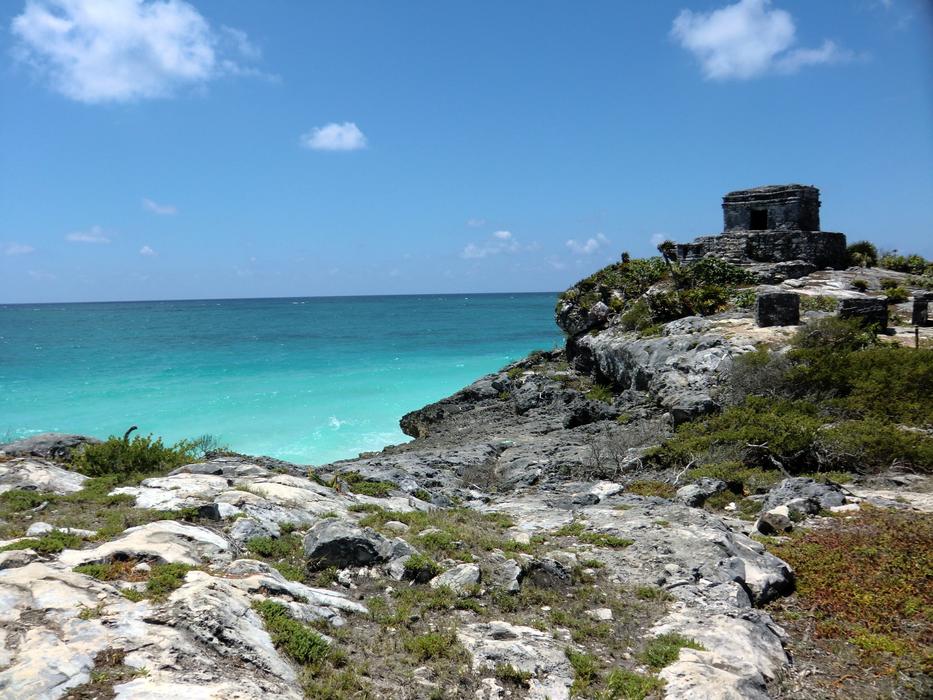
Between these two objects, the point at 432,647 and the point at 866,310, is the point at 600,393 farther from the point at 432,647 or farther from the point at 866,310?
the point at 432,647

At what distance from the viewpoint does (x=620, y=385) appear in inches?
A: 967

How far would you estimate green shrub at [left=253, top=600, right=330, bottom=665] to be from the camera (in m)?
5.66

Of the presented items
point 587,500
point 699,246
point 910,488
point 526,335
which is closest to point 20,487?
point 587,500

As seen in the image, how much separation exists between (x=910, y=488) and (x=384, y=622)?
33.8ft

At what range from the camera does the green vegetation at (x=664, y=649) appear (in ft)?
20.4

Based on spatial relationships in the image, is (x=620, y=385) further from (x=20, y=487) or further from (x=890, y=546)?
(x=20, y=487)

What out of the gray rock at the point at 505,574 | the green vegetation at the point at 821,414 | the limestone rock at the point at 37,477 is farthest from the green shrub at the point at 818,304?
the limestone rock at the point at 37,477

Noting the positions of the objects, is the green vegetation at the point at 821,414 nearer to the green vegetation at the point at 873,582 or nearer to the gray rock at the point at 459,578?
the green vegetation at the point at 873,582

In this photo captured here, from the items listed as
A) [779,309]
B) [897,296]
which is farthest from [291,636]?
[897,296]

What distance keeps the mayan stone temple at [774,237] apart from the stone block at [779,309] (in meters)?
6.11

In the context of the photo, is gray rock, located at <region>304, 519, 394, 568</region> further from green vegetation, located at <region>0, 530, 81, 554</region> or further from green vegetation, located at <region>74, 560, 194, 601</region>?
green vegetation, located at <region>0, 530, 81, 554</region>

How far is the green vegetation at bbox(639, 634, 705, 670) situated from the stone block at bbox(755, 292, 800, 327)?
1623cm

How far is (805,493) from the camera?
35.9ft

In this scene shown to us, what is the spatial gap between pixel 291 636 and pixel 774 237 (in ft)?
88.8
